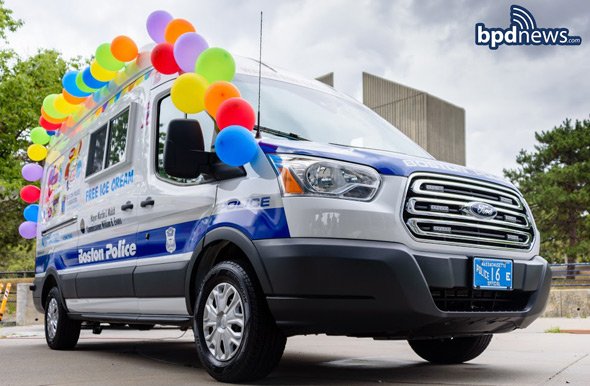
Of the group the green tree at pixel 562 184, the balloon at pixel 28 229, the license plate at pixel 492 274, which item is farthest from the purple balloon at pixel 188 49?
the green tree at pixel 562 184

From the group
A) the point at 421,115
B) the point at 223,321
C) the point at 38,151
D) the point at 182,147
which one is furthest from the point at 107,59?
the point at 421,115

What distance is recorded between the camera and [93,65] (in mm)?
7320

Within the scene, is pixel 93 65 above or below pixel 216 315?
above

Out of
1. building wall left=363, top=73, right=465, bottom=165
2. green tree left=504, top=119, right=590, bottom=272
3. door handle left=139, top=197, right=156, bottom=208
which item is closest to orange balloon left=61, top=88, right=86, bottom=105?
door handle left=139, top=197, right=156, bottom=208

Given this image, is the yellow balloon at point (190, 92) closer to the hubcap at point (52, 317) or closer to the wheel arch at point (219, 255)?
the wheel arch at point (219, 255)

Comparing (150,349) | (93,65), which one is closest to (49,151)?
(93,65)

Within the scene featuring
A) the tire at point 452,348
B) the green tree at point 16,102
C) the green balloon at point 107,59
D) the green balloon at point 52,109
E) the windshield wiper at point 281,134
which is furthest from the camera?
the green tree at point 16,102

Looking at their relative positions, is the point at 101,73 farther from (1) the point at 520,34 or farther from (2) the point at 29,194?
(1) the point at 520,34

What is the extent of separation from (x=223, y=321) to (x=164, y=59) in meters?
2.16

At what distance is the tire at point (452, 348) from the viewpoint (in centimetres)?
580

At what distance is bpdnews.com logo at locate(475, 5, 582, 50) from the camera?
16438 millimetres

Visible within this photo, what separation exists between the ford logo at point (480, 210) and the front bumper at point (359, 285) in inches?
12.8

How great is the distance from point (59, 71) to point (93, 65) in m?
18.9

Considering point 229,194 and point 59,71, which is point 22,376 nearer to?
point 229,194
